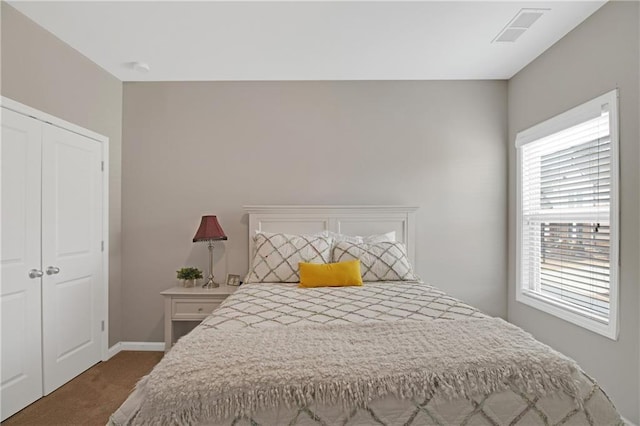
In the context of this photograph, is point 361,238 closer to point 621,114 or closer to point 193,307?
point 193,307

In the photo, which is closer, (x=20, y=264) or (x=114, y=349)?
(x=20, y=264)

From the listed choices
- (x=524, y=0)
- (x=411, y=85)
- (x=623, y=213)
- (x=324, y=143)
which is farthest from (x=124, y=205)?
(x=623, y=213)

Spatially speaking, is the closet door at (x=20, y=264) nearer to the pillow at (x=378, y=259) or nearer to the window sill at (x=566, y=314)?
the pillow at (x=378, y=259)

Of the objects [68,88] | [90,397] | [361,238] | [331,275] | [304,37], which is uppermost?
[304,37]

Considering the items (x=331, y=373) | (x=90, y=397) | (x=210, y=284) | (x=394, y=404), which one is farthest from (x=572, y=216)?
(x=90, y=397)

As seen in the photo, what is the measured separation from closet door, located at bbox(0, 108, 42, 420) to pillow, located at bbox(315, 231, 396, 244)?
2120 millimetres

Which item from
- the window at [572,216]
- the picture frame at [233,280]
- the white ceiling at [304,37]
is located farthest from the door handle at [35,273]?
the window at [572,216]

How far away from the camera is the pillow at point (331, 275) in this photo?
2768 mm

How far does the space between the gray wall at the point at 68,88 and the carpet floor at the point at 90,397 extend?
431mm

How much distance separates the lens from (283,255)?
3.03m

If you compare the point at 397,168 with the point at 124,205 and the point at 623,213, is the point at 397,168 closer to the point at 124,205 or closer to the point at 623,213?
the point at 623,213

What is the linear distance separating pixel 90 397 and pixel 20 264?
1027mm

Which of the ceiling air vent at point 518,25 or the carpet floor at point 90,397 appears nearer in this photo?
the carpet floor at point 90,397

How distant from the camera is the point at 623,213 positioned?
7.61ft
